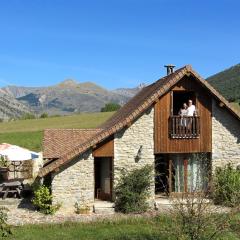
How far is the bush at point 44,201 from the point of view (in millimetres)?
22484

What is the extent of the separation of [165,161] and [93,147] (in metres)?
4.38

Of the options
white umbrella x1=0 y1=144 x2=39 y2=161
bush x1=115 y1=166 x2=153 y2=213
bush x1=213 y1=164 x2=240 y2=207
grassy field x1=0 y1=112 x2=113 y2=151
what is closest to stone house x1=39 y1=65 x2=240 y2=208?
bush x1=115 y1=166 x2=153 y2=213

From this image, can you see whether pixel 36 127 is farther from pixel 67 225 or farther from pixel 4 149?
pixel 67 225

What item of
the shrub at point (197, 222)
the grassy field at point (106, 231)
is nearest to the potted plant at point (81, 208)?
the grassy field at point (106, 231)

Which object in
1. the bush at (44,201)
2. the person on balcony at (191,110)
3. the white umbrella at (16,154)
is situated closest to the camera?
the bush at (44,201)

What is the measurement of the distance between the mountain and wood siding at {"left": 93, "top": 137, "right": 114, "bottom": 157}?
86.9 m

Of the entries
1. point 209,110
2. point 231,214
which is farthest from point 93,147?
point 231,214

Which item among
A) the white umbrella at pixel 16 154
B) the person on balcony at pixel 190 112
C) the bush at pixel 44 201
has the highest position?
the person on balcony at pixel 190 112

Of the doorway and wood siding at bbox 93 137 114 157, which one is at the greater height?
wood siding at bbox 93 137 114 157

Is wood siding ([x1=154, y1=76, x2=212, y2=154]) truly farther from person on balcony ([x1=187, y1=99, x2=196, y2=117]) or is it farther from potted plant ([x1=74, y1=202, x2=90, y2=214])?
potted plant ([x1=74, y1=202, x2=90, y2=214])

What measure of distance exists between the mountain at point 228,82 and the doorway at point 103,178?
84932 mm

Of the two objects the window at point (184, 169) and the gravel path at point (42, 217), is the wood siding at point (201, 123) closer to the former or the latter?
the window at point (184, 169)

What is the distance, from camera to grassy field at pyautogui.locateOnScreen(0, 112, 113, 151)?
63.8 m

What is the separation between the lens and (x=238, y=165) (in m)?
25.2
